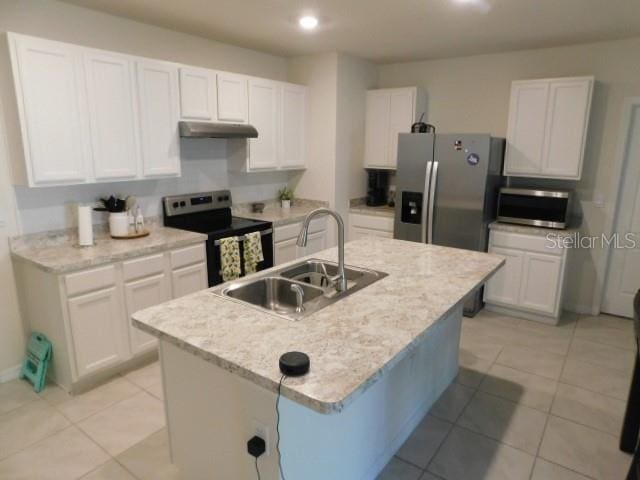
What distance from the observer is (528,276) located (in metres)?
3.87

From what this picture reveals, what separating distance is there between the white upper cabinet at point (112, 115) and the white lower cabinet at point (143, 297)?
786mm

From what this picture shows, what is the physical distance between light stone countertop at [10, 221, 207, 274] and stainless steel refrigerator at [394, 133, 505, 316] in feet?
6.86

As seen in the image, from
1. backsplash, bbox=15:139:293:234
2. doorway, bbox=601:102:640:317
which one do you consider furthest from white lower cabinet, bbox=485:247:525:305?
backsplash, bbox=15:139:293:234

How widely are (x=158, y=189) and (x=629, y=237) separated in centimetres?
434

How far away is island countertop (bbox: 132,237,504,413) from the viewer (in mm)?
1242

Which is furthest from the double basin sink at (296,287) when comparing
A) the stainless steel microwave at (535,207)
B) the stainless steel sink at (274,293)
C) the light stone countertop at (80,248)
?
the stainless steel microwave at (535,207)

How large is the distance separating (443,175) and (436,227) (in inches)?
19.9

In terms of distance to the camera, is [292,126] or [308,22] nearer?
[308,22]

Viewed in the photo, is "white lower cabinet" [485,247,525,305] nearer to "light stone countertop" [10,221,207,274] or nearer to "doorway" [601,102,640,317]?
"doorway" [601,102,640,317]

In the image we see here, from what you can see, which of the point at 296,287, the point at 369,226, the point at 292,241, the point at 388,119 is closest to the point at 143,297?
the point at 296,287

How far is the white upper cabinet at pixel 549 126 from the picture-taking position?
3.61m

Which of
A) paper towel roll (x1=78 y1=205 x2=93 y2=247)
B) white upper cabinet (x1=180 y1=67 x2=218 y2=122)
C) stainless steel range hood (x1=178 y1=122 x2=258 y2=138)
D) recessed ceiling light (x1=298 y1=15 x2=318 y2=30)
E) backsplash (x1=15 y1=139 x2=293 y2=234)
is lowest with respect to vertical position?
paper towel roll (x1=78 y1=205 x2=93 y2=247)

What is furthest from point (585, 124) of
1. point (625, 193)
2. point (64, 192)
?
point (64, 192)

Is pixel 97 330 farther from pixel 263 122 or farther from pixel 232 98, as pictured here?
pixel 263 122
